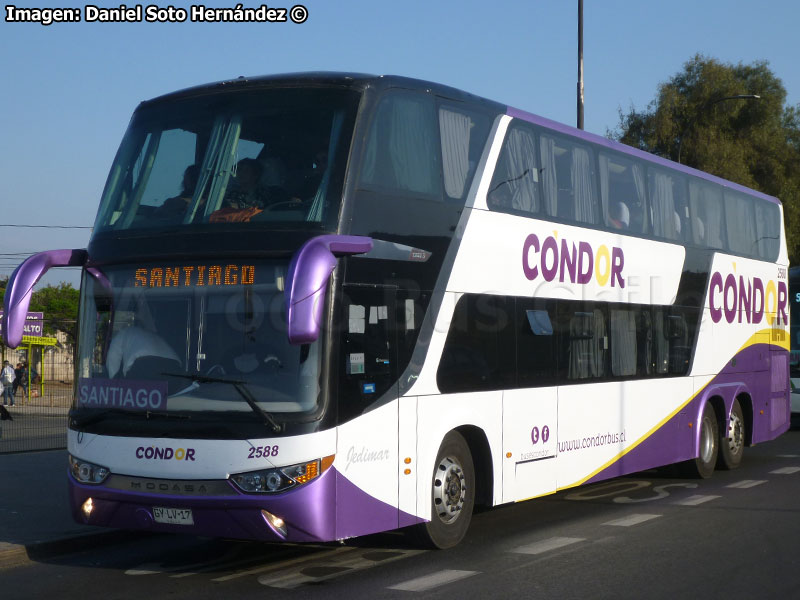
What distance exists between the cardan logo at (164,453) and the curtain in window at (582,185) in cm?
577

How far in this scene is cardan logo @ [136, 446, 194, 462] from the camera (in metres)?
8.38

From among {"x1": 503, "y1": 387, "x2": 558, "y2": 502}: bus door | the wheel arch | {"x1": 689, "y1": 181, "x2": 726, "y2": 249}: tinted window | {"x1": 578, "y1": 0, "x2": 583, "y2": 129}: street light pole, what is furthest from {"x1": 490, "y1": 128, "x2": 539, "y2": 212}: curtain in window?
{"x1": 578, "y1": 0, "x2": 583, "y2": 129}: street light pole

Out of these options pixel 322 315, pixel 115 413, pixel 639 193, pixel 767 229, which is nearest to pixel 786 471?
pixel 767 229

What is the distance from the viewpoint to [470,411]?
33.4 ft

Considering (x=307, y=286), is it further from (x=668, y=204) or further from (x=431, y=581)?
(x=668, y=204)

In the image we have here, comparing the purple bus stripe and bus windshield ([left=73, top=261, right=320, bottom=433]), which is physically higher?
the purple bus stripe

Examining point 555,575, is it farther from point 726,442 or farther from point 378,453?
point 726,442

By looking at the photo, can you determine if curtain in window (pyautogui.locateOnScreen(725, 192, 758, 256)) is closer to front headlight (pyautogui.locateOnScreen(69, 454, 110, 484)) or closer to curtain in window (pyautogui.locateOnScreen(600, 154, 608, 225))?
curtain in window (pyautogui.locateOnScreen(600, 154, 608, 225))

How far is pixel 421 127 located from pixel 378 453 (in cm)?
296

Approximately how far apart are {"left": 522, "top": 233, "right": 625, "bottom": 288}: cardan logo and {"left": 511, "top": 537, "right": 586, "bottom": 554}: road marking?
8.95ft

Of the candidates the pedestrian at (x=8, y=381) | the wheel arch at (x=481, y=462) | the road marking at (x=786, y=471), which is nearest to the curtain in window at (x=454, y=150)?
the wheel arch at (x=481, y=462)

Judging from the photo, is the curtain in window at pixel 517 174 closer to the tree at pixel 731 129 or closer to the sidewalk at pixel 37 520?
the sidewalk at pixel 37 520

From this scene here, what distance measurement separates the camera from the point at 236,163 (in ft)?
29.7

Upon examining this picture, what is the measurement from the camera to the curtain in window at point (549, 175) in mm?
11703
